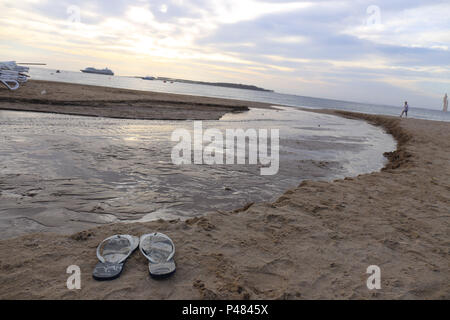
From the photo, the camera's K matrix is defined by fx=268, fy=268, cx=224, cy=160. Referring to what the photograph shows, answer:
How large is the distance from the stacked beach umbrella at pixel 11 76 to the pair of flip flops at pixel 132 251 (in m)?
21.2

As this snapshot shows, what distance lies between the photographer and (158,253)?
2.95 metres

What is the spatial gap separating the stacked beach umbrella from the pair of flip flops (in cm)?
2122

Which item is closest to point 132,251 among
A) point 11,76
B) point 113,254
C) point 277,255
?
point 113,254

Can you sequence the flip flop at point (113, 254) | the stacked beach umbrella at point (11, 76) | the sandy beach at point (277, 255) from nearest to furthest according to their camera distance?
the sandy beach at point (277, 255), the flip flop at point (113, 254), the stacked beach umbrella at point (11, 76)

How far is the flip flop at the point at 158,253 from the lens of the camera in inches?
106

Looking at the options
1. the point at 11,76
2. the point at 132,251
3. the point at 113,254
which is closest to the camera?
the point at 113,254

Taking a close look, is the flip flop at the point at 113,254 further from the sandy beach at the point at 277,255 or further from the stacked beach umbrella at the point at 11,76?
the stacked beach umbrella at the point at 11,76

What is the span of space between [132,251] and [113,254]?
22cm

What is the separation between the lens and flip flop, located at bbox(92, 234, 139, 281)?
263 centimetres

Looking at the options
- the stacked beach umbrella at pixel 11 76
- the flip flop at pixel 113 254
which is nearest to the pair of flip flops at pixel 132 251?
the flip flop at pixel 113 254

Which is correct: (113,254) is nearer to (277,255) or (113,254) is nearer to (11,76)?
(277,255)

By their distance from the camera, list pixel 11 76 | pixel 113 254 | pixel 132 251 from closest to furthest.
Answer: pixel 113 254, pixel 132 251, pixel 11 76

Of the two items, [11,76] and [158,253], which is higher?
[11,76]

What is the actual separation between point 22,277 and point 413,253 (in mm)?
4323
